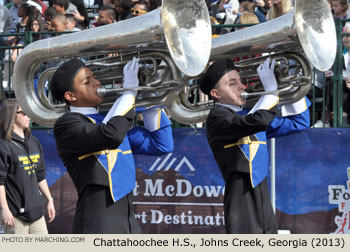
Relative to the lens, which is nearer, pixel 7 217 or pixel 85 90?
pixel 85 90

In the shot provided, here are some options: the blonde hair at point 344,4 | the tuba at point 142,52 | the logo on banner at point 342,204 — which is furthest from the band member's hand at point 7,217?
the blonde hair at point 344,4

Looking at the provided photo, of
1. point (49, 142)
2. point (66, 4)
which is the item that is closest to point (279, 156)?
point (49, 142)

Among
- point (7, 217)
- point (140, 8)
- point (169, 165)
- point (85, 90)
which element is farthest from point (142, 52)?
point (140, 8)

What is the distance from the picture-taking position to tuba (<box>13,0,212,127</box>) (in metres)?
4.54

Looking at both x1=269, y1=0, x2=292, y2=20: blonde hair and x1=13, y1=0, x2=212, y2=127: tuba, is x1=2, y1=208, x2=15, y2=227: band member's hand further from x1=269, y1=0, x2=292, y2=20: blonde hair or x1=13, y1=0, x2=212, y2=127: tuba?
x1=269, y1=0, x2=292, y2=20: blonde hair

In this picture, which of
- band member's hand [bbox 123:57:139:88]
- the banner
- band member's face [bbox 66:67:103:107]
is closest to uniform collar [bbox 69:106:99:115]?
band member's face [bbox 66:67:103:107]

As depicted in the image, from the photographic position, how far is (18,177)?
21.6ft

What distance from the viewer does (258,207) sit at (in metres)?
4.96

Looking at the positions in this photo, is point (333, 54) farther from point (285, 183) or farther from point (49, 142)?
point (49, 142)

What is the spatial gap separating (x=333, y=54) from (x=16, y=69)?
6.69 feet

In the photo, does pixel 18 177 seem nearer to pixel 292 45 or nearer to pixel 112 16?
pixel 292 45

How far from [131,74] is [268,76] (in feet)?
2.97

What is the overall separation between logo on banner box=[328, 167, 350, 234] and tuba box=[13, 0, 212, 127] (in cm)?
292

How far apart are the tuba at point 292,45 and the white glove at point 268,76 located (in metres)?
0.06
